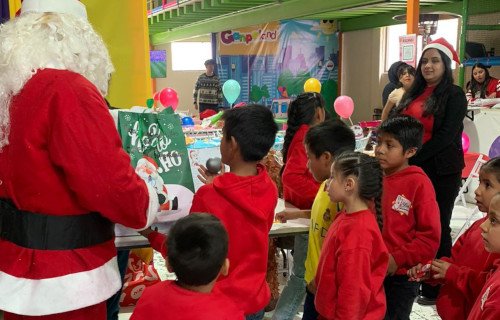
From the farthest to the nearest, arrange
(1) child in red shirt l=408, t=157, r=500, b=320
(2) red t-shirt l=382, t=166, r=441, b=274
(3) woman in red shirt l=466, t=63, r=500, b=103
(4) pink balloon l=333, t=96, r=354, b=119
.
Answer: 1. (3) woman in red shirt l=466, t=63, r=500, b=103
2. (4) pink balloon l=333, t=96, r=354, b=119
3. (2) red t-shirt l=382, t=166, r=441, b=274
4. (1) child in red shirt l=408, t=157, r=500, b=320

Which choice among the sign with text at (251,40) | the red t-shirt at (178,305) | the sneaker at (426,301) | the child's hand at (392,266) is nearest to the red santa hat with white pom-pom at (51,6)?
the red t-shirt at (178,305)

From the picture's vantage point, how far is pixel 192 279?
4.31 feet

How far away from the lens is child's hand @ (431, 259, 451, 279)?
183cm

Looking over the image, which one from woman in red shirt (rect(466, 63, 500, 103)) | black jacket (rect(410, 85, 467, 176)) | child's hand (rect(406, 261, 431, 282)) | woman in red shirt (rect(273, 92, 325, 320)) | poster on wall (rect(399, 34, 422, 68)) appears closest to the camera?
child's hand (rect(406, 261, 431, 282))

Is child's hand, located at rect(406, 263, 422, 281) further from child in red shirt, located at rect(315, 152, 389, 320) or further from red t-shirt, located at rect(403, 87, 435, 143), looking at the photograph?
red t-shirt, located at rect(403, 87, 435, 143)

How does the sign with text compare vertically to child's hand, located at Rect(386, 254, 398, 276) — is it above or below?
above

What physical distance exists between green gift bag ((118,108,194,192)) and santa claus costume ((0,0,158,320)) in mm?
431

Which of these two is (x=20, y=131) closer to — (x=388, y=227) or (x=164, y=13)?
(x=388, y=227)

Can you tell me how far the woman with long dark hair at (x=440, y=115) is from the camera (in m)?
3.00

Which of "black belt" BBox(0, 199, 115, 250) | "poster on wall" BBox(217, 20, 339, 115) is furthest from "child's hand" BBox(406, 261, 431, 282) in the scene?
"poster on wall" BBox(217, 20, 339, 115)

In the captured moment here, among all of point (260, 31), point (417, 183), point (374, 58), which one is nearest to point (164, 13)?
point (260, 31)

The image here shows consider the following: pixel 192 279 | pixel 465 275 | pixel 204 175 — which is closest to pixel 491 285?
pixel 465 275

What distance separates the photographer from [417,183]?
2.13 metres

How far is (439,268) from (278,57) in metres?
10.8
